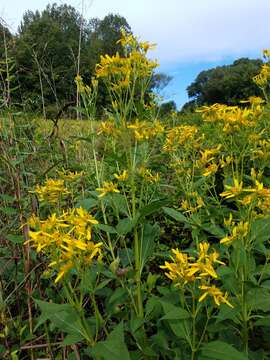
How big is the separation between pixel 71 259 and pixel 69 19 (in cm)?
576

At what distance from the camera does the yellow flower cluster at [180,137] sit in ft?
8.39

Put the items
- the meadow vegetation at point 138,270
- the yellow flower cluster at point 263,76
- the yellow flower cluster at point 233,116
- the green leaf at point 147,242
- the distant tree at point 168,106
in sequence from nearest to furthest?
the meadow vegetation at point 138,270
the green leaf at point 147,242
the yellow flower cluster at point 233,116
the yellow flower cluster at point 263,76
the distant tree at point 168,106

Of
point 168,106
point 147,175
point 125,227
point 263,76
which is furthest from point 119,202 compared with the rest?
point 168,106

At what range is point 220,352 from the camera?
1.38m

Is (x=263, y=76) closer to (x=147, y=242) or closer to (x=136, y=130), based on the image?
(x=136, y=130)

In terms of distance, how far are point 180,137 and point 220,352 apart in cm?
145

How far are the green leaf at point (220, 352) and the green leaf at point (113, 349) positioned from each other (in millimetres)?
273

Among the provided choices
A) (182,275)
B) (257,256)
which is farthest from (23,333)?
(257,256)

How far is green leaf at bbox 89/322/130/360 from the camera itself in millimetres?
1310

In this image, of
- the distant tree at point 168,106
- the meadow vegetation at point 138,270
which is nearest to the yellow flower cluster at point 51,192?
the meadow vegetation at point 138,270

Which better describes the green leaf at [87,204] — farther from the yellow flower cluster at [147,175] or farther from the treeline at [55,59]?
the treeline at [55,59]

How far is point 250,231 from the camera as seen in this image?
1753mm

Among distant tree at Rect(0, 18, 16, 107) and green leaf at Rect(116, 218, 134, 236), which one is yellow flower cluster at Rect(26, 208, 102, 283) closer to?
green leaf at Rect(116, 218, 134, 236)

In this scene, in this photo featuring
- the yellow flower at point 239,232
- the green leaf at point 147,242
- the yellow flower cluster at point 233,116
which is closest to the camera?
the yellow flower at point 239,232
